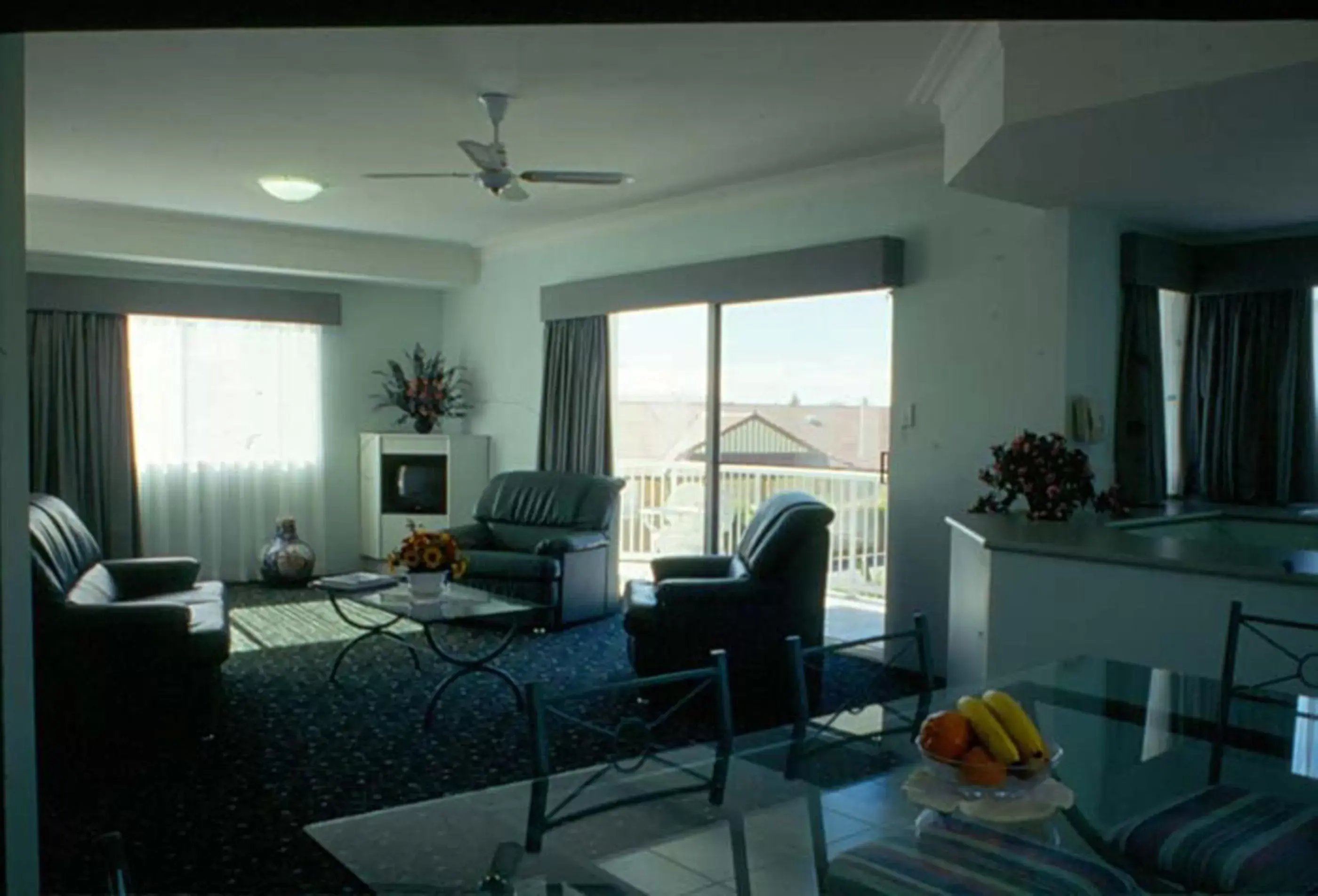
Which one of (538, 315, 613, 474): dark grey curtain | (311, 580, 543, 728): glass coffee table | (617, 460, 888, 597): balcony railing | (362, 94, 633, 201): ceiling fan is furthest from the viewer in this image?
(538, 315, 613, 474): dark grey curtain

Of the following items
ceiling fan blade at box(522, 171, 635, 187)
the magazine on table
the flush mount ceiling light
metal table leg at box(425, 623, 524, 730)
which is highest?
the flush mount ceiling light

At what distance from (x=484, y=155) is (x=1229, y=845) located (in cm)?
360

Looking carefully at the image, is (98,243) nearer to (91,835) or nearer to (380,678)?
(380,678)

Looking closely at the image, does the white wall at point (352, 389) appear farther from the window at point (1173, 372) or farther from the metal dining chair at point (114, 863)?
the metal dining chair at point (114, 863)

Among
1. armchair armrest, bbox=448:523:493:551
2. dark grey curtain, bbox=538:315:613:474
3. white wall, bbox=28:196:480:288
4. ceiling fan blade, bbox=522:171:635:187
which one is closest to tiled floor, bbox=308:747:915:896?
ceiling fan blade, bbox=522:171:635:187

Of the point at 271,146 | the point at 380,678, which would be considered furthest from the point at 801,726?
the point at 271,146

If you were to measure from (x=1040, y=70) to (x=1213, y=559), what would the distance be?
1.60 m

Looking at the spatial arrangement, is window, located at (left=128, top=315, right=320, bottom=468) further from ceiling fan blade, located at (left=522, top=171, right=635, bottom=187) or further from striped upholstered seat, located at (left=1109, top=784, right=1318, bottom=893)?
striped upholstered seat, located at (left=1109, top=784, right=1318, bottom=893)

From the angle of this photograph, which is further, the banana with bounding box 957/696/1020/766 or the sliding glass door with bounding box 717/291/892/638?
the sliding glass door with bounding box 717/291/892/638

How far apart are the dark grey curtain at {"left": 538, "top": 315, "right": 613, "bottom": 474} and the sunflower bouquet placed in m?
2.24

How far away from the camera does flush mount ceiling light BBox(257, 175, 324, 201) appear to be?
515 cm

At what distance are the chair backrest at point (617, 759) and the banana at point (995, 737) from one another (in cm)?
56

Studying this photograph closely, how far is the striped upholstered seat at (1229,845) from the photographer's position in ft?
5.96

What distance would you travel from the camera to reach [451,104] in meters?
4.28
